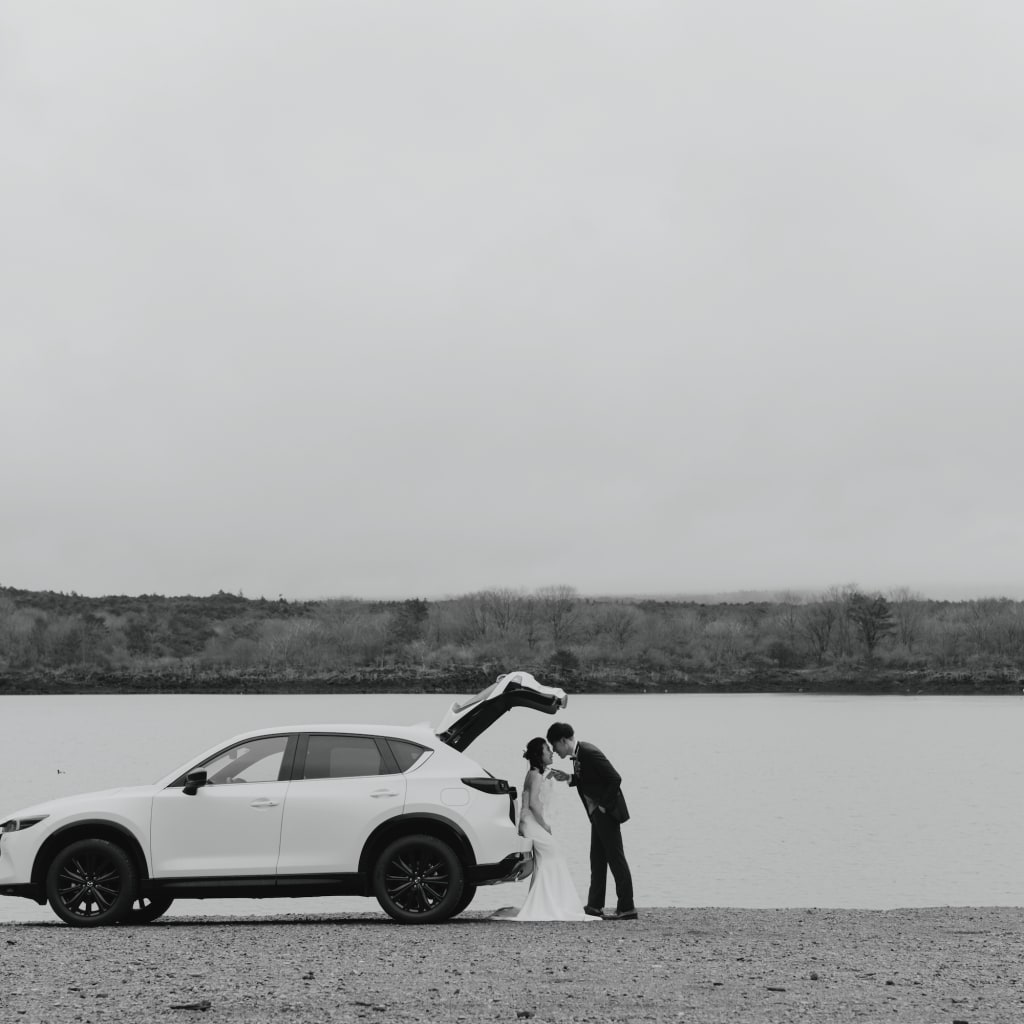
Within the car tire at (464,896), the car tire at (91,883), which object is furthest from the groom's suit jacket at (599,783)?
the car tire at (91,883)

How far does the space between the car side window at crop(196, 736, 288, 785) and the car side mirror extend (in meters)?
0.16

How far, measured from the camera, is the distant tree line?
143m

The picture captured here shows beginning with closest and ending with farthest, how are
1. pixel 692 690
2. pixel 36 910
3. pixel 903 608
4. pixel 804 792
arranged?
pixel 36 910 < pixel 804 792 < pixel 692 690 < pixel 903 608

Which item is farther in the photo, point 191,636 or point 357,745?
point 191,636

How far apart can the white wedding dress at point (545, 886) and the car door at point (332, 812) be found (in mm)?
1561

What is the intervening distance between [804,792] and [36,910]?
990 inches

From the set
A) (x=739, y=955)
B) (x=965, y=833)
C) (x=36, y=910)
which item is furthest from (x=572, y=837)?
(x=739, y=955)

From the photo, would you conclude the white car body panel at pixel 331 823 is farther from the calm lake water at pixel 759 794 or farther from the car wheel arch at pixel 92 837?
the calm lake water at pixel 759 794

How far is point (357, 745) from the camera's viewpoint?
1191 cm

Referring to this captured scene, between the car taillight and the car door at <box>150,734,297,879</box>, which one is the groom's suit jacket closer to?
the car taillight

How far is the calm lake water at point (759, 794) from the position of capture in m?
19.2

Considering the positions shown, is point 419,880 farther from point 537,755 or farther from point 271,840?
point 537,755

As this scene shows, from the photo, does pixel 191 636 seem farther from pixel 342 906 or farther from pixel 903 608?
pixel 342 906

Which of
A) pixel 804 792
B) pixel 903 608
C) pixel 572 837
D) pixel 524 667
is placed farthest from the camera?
pixel 903 608
